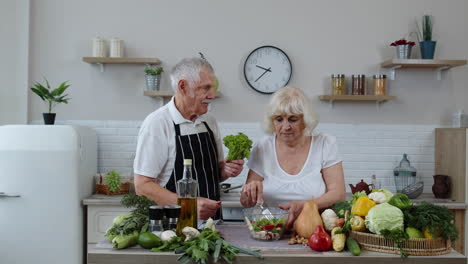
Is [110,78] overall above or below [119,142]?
above

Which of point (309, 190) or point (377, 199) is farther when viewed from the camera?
point (309, 190)

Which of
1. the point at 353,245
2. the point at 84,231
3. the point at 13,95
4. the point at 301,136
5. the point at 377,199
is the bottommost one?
the point at 84,231

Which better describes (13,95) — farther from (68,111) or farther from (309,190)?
(309,190)

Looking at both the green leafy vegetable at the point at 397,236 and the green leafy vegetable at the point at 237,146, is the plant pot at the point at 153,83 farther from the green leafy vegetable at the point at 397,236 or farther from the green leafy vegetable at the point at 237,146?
the green leafy vegetable at the point at 397,236

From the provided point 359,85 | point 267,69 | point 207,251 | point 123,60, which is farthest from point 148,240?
point 359,85

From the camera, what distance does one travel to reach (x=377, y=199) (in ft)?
8.12

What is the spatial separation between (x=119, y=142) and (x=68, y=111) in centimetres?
57

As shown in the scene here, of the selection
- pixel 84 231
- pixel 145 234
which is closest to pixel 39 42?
pixel 84 231

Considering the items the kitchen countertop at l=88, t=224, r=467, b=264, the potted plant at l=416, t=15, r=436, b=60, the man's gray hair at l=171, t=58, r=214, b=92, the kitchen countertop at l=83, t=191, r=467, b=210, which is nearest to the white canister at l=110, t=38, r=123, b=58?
the kitchen countertop at l=83, t=191, r=467, b=210

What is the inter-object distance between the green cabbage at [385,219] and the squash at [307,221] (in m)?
0.25

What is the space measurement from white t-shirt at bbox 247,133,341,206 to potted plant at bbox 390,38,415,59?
92.6 inches

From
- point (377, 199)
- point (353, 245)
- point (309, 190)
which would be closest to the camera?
point (353, 245)

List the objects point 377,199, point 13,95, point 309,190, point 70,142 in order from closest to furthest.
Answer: point 377,199, point 309,190, point 70,142, point 13,95

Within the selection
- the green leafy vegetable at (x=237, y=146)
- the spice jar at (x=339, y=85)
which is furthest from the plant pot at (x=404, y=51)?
the green leafy vegetable at (x=237, y=146)
